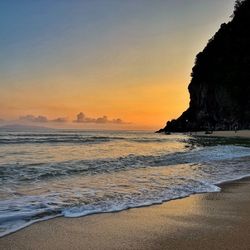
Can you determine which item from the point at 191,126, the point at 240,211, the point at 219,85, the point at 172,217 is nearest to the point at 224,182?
the point at 240,211

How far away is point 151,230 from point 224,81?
3188 inches

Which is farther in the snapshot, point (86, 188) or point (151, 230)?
point (86, 188)

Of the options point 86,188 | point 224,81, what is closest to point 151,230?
point 86,188

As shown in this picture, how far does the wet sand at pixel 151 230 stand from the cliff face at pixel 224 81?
234 feet

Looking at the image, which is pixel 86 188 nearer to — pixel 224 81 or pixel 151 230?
pixel 151 230

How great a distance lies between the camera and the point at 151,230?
5.35 metres

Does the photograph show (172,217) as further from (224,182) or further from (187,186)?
(224,182)

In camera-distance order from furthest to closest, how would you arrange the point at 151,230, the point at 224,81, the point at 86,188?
1. the point at 224,81
2. the point at 86,188
3. the point at 151,230

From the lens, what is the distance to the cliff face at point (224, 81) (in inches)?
3073

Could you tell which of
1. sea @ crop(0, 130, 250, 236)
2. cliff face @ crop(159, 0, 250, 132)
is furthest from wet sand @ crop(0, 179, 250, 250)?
cliff face @ crop(159, 0, 250, 132)

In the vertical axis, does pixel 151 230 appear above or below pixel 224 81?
below

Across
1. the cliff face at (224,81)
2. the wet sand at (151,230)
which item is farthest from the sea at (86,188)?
the cliff face at (224,81)

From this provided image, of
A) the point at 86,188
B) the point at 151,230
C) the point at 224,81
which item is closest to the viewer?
the point at 151,230

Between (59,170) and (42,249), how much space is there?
8483 mm
